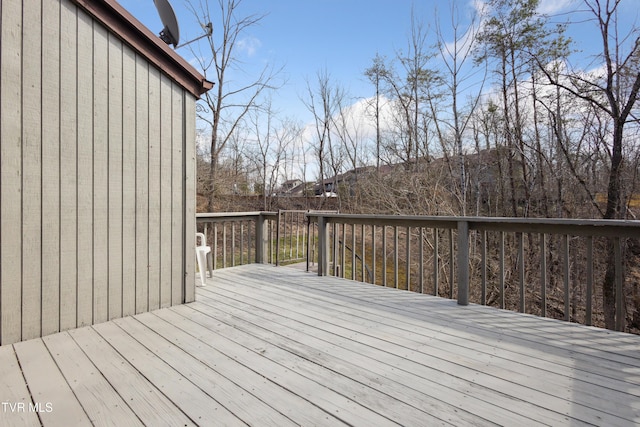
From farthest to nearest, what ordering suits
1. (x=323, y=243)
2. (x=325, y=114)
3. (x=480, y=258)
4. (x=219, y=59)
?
(x=325, y=114)
(x=219, y=59)
(x=480, y=258)
(x=323, y=243)

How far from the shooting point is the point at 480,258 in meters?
6.48

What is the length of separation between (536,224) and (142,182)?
131 inches

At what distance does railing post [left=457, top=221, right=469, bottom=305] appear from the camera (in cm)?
303

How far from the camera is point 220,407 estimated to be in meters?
1.49

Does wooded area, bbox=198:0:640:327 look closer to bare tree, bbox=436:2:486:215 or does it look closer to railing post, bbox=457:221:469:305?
bare tree, bbox=436:2:486:215

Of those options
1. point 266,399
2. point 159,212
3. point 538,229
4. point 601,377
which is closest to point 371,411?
point 266,399

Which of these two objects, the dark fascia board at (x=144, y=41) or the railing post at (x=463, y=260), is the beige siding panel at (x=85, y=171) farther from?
the railing post at (x=463, y=260)

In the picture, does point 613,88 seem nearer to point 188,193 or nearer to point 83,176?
point 188,193

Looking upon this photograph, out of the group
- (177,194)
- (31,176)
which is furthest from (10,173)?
(177,194)

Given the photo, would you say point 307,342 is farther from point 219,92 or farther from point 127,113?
point 219,92

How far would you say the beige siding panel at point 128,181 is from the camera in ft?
8.77

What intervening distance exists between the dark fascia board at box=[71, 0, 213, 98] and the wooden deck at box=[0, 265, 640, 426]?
211cm

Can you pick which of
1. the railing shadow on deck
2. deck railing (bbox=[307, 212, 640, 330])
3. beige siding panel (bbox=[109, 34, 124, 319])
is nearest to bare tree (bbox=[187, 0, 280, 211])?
the railing shadow on deck

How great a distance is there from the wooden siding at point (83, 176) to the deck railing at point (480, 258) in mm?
2020
